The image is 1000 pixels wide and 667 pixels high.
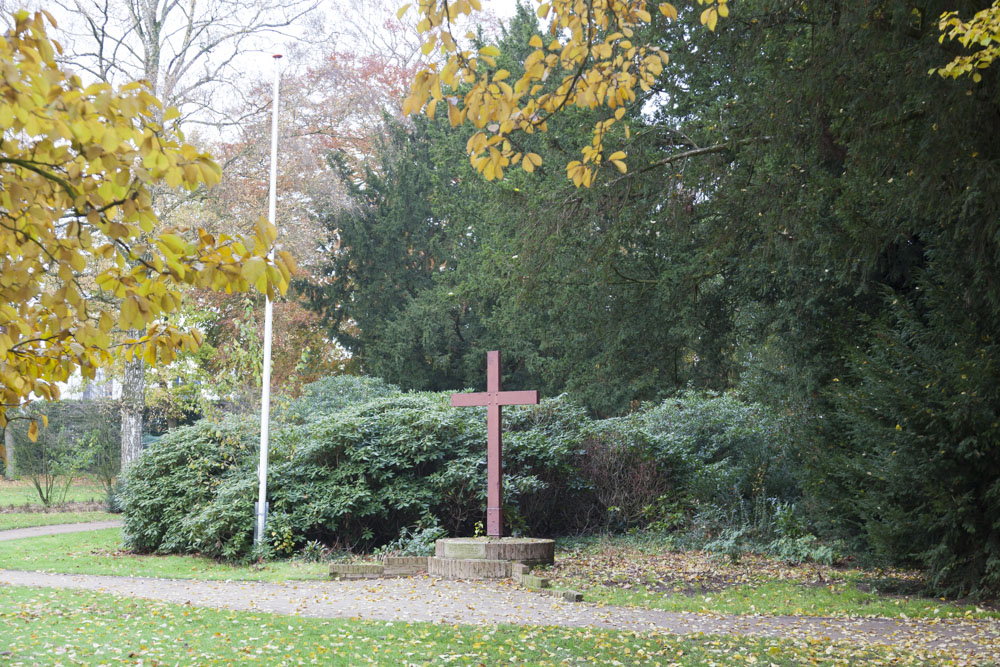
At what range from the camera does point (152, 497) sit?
43.0ft

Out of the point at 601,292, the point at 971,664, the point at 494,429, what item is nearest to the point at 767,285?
the point at 601,292

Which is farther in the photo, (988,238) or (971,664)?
(988,238)

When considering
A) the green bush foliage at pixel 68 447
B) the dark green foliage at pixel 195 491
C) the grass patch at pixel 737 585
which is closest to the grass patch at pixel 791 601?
the grass patch at pixel 737 585

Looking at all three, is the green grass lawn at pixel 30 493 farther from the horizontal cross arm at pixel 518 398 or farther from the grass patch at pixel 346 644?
the grass patch at pixel 346 644

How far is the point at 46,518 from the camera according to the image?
1834cm

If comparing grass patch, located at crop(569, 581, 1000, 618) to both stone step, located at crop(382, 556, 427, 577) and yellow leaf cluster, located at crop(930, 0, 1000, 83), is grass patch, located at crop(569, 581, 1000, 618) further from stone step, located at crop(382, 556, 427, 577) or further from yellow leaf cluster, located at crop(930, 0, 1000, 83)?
yellow leaf cluster, located at crop(930, 0, 1000, 83)

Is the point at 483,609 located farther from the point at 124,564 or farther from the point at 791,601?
the point at 124,564

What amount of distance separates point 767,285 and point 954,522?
419 centimetres

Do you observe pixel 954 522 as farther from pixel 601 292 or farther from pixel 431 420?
pixel 431 420

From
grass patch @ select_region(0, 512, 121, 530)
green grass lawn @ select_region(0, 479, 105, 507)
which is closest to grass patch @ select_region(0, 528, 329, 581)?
grass patch @ select_region(0, 512, 121, 530)

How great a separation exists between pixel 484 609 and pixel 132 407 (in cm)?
1370

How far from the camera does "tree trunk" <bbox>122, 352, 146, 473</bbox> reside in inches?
754

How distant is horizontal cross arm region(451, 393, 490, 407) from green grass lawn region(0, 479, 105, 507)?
13.5m

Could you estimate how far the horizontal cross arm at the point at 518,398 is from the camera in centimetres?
1114
